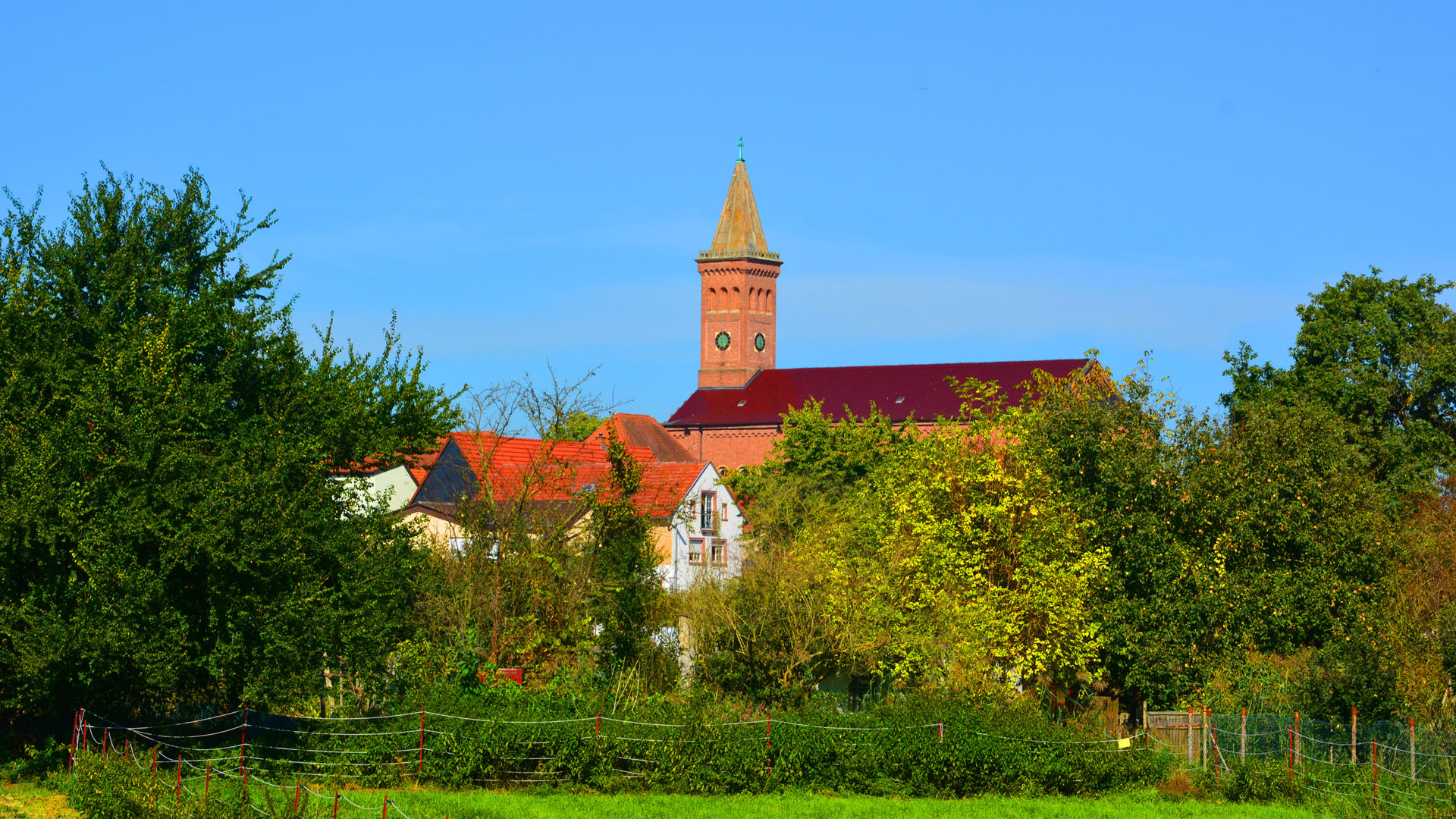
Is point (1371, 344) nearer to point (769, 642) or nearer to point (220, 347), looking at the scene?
point (769, 642)

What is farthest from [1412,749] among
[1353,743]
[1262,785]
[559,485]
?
[559,485]

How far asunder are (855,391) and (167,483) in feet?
279

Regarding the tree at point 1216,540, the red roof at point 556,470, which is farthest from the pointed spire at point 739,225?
the tree at point 1216,540

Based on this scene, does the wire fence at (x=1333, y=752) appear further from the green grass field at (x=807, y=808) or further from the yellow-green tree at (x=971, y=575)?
the yellow-green tree at (x=971, y=575)

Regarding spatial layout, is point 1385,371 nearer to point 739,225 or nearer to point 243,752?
point 243,752

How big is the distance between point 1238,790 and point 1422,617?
12.0 meters

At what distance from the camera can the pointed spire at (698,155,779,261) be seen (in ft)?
405

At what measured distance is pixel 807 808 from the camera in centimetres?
2284

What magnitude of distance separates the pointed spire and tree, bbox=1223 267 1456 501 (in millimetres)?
72341

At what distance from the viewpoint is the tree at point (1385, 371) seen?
1991 inches

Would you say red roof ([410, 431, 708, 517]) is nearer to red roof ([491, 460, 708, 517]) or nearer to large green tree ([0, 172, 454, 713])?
red roof ([491, 460, 708, 517])

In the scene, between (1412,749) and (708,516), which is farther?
(708,516)

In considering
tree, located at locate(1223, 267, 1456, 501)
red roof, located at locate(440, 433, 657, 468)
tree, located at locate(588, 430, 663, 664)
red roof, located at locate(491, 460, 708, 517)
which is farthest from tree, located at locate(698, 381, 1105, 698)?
tree, located at locate(1223, 267, 1456, 501)

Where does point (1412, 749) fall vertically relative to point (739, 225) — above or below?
below
